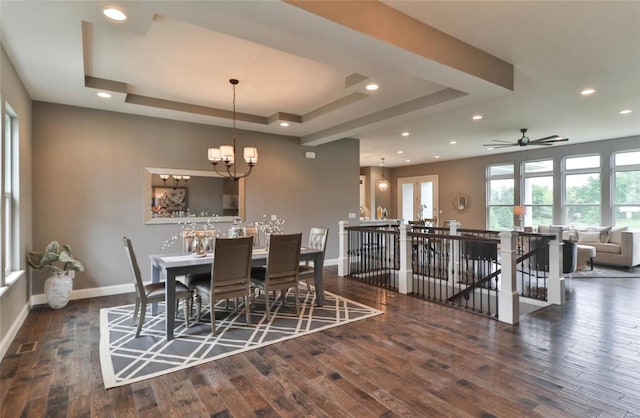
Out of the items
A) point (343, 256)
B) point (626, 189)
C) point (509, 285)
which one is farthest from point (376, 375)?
point (626, 189)

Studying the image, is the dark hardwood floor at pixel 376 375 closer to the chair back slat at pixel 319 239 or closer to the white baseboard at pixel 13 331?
the white baseboard at pixel 13 331

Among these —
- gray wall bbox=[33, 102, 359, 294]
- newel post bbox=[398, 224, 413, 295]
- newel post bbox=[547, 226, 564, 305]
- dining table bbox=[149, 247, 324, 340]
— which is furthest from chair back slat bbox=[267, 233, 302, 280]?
newel post bbox=[547, 226, 564, 305]

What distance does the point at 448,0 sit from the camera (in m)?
2.49

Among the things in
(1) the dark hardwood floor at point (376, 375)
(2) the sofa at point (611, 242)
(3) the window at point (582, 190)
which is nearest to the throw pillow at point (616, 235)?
(2) the sofa at point (611, 242)

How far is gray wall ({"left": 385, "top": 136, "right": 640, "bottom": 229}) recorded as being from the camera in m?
7.82

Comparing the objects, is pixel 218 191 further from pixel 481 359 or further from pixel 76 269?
pixel 481 359

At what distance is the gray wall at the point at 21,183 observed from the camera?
9.95 ft

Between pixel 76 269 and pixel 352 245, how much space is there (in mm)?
4462

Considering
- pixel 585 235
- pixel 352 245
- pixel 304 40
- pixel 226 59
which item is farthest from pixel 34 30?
pixel 585 235

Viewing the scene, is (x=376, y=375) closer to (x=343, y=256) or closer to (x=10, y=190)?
(x=343, y=256)

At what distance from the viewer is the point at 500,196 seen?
10000 mm

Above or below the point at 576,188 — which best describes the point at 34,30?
above

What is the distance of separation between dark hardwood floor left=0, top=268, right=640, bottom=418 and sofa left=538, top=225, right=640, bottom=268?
394 centimetres

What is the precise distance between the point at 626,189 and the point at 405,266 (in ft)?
20.9
